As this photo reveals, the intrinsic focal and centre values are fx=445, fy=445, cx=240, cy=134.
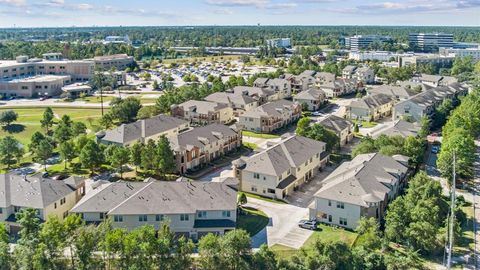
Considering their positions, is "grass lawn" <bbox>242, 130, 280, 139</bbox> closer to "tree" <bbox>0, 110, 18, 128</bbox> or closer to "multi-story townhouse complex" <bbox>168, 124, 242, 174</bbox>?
"multi-story townhouse complex" <bbox>168, 124, 242, 174</bbox>

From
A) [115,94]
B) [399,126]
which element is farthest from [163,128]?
[115,94]

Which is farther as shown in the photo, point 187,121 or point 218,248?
point 187,121

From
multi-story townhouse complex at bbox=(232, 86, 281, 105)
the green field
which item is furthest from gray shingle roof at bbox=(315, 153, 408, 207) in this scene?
the green field

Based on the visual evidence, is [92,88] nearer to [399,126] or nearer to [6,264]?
[399,126]

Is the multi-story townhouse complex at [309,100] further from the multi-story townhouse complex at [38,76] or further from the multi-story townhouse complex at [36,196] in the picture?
the multi-story townhouse complex at [38,76]

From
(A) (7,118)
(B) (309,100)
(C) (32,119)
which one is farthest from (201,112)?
(A) (7,118)

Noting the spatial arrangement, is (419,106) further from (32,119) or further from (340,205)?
(32,119)
